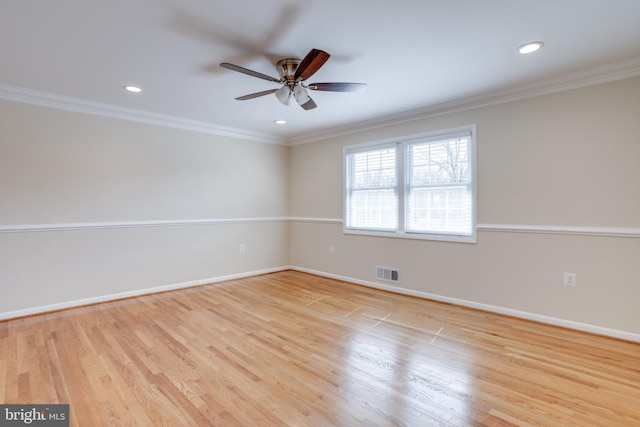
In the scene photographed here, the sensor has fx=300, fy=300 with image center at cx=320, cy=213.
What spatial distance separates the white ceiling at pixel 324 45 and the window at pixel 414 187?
600 mm

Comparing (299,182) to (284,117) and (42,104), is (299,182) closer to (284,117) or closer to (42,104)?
(284,117)

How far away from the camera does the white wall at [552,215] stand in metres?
2.67

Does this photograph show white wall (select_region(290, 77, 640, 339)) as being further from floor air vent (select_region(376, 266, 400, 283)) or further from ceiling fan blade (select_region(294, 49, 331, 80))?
ceiling fan blade (select_region(294, 49, 331, 80))

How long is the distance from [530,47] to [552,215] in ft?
5.31

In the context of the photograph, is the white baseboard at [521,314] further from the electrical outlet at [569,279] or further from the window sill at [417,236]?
the window sill at [417,236]

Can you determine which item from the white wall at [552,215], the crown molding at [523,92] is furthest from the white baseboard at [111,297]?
the crown molding at [523,92]

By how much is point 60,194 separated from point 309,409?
3.62 meters

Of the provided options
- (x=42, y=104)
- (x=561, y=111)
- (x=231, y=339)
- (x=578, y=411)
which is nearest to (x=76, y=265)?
(x=42, y=104)

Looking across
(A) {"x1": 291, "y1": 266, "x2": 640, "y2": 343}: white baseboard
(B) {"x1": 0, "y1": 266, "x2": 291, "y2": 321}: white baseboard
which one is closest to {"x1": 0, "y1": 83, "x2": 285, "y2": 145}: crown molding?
(B) {"x1": 0, "y1": 266, "x2": 291, "y2": 321}: white baseboard

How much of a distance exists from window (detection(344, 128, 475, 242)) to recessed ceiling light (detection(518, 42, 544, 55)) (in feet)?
3.75

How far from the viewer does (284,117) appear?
13.8 feet

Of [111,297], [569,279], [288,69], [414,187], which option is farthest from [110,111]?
[569,279]

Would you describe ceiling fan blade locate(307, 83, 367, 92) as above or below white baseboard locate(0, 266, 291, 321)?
above

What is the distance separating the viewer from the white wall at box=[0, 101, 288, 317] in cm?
322
